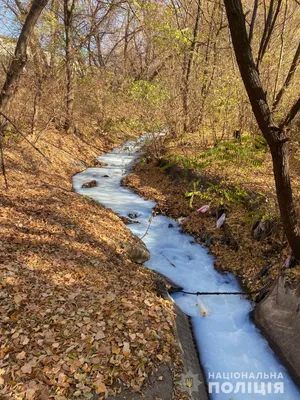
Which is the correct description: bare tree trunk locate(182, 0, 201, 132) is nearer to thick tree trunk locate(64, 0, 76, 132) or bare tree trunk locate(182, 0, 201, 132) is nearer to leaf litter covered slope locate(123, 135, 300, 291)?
leaf litter covered slope locate(123, 135, 300, 291)

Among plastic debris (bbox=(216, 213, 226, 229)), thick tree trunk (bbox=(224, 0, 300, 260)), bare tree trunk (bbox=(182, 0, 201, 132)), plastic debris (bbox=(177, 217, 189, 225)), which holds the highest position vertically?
bare tree trunk (bbox=(182, 0, 201, 132))

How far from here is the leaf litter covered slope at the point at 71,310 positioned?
323 cm

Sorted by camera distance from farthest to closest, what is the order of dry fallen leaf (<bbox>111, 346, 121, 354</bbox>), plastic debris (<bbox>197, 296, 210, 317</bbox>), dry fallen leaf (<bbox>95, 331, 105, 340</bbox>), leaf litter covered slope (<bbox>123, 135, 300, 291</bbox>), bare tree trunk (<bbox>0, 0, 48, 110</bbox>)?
leaf litter covered slope (<bbox>123, 135, 300, 291</bbox>), bare tree trunk (<bbox>0, 0, 48, 110</bbox>), plastic debris (<bbox>197, 296, 210, 317</bbox>), dry fallen leaf (<bbox>95, 331, 105, 340</bbox>), dry fallen leaf (<bbox>111, 346, 121, 354</bbox>)

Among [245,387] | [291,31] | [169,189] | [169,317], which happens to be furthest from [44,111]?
[245,387]

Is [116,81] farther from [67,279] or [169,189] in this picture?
[67,279]

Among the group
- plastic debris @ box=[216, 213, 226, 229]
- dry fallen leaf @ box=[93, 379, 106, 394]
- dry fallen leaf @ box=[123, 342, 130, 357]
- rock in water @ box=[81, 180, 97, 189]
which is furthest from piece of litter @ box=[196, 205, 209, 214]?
dry fallen leaf @ box=[93, 379, 106, 394]

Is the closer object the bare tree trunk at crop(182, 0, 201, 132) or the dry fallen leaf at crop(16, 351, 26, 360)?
the dry fallen leaf at crop(16, 351, 26, 360)

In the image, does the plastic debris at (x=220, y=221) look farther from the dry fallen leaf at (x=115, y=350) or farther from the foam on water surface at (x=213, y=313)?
the dry fallen leaf at (x=115, y=350)

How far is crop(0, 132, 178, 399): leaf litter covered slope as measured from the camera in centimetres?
323

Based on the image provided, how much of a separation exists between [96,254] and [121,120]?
1465 cm

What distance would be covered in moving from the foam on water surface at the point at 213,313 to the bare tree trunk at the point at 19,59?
486 centimetres

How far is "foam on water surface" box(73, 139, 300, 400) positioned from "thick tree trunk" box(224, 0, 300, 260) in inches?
78.0

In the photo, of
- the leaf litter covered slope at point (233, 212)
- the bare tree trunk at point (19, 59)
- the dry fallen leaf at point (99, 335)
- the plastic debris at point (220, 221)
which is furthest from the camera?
the plastic debris at point (220, 221)

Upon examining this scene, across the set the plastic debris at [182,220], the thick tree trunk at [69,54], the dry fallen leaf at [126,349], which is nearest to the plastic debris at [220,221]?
the plastic debris at [182,220]
